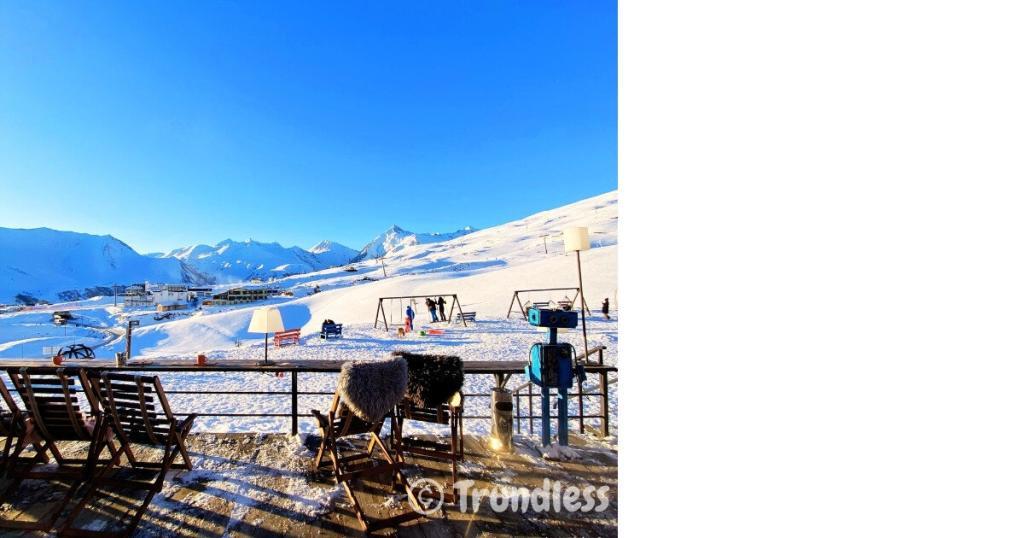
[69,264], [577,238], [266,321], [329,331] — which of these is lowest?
[329,331]

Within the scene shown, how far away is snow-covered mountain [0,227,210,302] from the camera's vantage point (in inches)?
5221

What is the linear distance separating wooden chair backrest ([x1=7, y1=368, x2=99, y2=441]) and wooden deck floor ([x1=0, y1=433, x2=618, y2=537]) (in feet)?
1.28

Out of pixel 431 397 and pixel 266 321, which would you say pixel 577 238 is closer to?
pixel 431 397

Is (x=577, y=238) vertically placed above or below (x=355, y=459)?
above

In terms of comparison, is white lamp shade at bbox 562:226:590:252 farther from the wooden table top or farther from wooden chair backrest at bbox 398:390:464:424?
wooden chair backrest at bbox 398:390:464:424

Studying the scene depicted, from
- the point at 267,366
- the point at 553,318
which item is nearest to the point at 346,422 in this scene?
the point at 267,366

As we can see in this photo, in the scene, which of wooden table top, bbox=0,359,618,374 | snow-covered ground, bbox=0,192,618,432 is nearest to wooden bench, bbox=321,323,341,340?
snow-covered ground, bbox=0,192,618,432

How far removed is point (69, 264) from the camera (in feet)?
546

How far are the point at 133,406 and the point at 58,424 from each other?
0.61 meters
